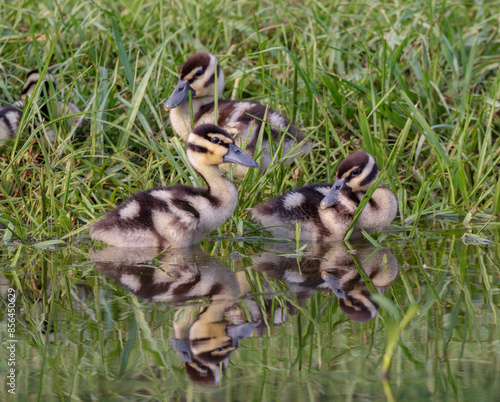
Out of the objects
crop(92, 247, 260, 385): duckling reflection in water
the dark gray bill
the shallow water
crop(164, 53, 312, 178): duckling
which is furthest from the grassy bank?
the dark gray bill

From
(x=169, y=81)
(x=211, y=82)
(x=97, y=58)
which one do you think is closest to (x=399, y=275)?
(x=211, y=82)

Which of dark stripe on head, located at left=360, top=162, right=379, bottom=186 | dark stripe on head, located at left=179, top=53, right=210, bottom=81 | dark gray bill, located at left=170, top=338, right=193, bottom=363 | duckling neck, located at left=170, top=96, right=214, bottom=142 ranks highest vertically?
dark stripe on head, located at left=179, top=53, right=210, bottom=81

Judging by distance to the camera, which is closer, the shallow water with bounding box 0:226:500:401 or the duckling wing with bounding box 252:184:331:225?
the shallow water with bounding box 0:226:500:401

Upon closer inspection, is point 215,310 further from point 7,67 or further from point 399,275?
Result: point 7,67

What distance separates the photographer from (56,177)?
4176 mm

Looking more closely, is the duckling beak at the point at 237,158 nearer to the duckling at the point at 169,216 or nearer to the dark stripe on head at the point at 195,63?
the duckling at the point at 169,216

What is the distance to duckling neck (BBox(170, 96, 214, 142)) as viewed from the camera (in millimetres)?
4759

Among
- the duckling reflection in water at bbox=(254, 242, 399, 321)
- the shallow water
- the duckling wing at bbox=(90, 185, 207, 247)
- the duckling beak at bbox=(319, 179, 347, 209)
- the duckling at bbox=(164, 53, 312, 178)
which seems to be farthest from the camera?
the duckling at bbox=(164, 53, 312, 178)

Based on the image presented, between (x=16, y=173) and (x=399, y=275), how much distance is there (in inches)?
79.9

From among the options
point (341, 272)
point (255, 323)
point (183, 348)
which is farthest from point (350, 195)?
point (183, 348)

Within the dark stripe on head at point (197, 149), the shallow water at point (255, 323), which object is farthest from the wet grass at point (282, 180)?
the dark stripe on head at point (197, 149)

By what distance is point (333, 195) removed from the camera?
3834 mm

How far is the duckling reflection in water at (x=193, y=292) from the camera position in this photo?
2.12 metres

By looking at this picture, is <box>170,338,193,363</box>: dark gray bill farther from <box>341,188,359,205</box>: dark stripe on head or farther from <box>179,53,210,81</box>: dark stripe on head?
<box>179,53,210,81</box>: dark stripe on head
